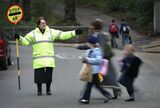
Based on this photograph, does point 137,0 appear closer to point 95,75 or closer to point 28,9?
point 28,9

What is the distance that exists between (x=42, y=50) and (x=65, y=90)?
1.53 metres

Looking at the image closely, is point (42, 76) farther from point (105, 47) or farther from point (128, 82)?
point (128, 82)

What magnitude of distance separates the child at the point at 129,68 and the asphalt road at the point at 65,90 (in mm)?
345

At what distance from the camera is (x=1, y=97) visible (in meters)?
14.0

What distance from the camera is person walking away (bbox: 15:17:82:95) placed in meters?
13.9

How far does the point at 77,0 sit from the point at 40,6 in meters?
9.22

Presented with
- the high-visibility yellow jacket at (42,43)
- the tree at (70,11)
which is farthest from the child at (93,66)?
the tree at (70,11)

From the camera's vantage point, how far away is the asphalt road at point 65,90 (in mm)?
12586

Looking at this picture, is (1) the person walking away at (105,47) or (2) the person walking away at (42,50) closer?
(1) the person walking away at (105,47)

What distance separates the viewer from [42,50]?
14.0m

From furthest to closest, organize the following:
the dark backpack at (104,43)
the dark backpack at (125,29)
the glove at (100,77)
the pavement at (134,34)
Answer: the dark backpack at (125,29) < the pavement at (134,34) < the dark backpack at (104,43) < the glove at (100,77)

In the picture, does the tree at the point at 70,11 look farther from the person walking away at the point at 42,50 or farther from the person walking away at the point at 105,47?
the person walking away at the point at 105,47

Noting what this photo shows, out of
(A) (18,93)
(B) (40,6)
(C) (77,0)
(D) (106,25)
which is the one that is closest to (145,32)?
(D) (106,25)

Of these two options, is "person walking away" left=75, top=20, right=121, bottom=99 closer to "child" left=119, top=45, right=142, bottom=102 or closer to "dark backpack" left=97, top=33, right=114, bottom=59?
"dark backpack" left=97, top=33, right=114, bottom=59
